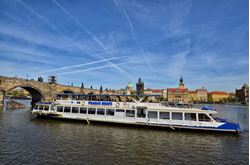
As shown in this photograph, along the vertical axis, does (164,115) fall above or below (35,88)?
below

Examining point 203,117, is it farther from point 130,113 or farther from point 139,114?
point 130,113

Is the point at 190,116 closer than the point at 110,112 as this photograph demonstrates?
Yes

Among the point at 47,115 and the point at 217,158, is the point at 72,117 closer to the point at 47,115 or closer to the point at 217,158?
the point at 47,115

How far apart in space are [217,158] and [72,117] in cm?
2376

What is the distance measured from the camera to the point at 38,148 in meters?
16.4

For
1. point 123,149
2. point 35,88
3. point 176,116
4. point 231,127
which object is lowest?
point 123,149

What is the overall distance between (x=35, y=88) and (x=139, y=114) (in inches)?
1888

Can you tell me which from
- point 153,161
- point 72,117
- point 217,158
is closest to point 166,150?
point 153,161

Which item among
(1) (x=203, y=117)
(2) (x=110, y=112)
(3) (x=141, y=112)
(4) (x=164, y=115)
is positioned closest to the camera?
(1) (x=203, y=117)

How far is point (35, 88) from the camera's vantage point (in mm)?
63938

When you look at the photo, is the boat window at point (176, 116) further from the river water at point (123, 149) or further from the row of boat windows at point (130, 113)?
the river water at point (123, 149)

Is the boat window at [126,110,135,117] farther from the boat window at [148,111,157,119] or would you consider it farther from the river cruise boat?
the boat window at [148,111,157,119]

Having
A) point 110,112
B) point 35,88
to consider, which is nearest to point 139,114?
point 110,112

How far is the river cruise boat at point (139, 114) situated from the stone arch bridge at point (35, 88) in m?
20.0
